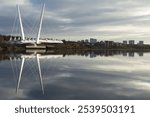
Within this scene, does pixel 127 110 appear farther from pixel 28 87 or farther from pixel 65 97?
pixel 28 87

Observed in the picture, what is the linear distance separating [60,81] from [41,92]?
2089 millimetres

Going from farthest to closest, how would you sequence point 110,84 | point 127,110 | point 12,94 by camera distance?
point 110,84 → point 12,94 → point 127,110

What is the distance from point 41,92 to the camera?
25.8 feet

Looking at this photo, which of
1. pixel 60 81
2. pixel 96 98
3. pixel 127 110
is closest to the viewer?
pixel 127 110

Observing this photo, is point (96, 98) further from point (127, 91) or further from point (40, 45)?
point (40, 45)

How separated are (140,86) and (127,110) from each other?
366 centimetres

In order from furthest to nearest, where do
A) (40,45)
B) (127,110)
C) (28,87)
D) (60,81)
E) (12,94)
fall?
(40,45) < (60,81) < (28,87) < (12,94) < (127,110)

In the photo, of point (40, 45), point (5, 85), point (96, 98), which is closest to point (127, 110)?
point (96, 98)

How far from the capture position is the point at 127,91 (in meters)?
7.98

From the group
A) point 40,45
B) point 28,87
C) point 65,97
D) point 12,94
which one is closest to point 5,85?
point 28,87

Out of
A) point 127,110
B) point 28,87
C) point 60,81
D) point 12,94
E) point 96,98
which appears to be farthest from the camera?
point 60,81

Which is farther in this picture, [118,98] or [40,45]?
[40,45]

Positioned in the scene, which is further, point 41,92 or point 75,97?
point 41,92

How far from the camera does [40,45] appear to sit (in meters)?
51.1
